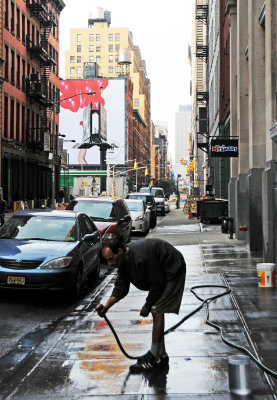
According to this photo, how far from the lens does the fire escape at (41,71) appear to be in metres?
54.6

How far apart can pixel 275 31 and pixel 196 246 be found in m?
8.01

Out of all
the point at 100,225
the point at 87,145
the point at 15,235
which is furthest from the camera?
the point at 87,145

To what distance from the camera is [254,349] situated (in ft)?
22.5

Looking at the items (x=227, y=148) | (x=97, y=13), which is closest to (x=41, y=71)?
(x=227, y=148)

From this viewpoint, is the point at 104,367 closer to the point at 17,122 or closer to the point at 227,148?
the point at 227,148

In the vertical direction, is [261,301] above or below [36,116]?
below

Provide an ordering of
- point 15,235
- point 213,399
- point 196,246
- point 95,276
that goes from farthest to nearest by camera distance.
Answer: point 196,246 → point 95,276 → point 15,235 → point 213,399

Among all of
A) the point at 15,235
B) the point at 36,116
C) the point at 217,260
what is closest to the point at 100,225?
the point at 217,260

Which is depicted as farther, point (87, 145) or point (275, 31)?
point (87, 145)

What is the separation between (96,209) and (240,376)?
44.2ft

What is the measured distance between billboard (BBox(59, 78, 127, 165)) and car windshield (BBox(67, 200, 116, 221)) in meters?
97.5

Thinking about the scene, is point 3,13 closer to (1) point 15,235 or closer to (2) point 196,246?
(2) point 196,246

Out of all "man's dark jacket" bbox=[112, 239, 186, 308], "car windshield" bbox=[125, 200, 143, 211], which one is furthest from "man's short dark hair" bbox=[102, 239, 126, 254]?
"car windshield" bbox=[125, 200, 143, 211]

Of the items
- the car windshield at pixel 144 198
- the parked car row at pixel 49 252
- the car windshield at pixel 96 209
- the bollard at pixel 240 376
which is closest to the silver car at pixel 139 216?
the car windshield at pixel 96 209
